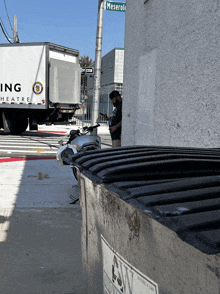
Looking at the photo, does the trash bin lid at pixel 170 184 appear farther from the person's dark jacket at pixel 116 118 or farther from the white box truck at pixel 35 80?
the white box truck at pixel 35 80

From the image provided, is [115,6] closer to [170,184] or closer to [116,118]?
[116,118]

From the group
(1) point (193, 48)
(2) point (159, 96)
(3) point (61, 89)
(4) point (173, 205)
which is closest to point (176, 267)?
(4) point (173, 205)

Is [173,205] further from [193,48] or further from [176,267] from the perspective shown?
[193,48]

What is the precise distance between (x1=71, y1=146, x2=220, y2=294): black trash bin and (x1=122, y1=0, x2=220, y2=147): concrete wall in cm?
299

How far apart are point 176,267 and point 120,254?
45cm

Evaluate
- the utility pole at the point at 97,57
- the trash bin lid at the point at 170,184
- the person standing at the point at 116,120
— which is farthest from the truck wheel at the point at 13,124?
the trash bin lid at the point at 170,184

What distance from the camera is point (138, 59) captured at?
25.3 feet

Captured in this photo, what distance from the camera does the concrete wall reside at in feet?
15.9

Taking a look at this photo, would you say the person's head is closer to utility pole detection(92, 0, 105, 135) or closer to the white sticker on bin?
utility pole detection(92, 0, 105, 135)

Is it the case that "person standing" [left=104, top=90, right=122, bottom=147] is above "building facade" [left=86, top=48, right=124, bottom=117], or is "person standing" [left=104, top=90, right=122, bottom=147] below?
below

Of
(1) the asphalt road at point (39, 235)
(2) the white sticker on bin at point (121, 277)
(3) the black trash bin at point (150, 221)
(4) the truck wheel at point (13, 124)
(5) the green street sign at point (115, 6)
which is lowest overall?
(1) the asphalt road at point (39, 235)

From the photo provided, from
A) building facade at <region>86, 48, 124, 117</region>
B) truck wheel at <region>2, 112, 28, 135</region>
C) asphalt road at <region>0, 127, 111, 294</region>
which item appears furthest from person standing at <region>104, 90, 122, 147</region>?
building facade at <region>86, 48, 124, 117</region>

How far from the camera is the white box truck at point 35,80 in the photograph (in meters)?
15.7

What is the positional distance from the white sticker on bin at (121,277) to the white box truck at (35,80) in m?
14.4
